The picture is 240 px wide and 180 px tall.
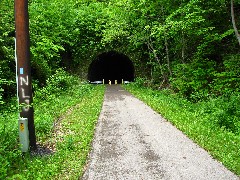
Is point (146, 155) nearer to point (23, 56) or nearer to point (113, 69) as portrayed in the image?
point (23, 56)

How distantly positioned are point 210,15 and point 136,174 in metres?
13.9

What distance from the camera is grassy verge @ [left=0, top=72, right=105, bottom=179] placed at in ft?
19.8

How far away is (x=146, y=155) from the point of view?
7020 millimetres

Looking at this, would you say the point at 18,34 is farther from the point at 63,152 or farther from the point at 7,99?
the point at 7,99

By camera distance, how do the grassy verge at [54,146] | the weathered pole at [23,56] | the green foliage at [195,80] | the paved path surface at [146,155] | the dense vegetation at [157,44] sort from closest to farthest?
the paved path surface at [146,155] → the grassy verge at [54,146] → the weathered pole at [23,56] → the dense vegetation at [157,44] → the green foliage at [195,80]

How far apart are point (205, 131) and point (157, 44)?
43.7 feet

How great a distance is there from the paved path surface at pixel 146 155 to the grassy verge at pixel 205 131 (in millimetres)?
203

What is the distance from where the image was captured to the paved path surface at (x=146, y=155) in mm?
5883

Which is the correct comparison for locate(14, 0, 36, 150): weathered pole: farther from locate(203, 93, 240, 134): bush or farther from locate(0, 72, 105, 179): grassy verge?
locate(203, 93, 240, 134): bush

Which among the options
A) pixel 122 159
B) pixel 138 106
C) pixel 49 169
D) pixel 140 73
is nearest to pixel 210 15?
pixel 138 106

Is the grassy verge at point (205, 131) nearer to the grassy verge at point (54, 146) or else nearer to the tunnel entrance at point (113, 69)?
the grassy verge at point (54, 146)

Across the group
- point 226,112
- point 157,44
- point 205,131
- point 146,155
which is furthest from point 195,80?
point 146,155

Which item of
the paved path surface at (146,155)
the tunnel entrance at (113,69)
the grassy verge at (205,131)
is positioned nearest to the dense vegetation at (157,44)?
the grassy verge at (205,131)

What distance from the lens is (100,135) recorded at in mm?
8867
